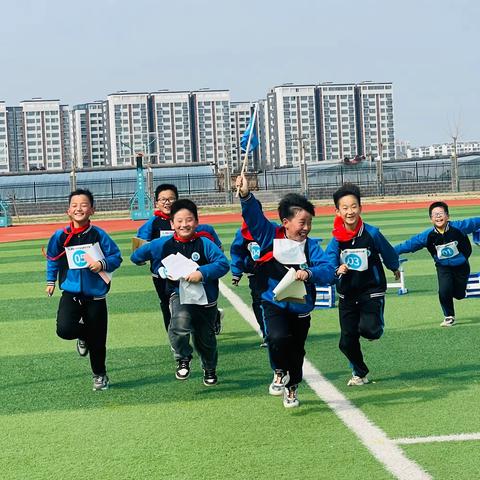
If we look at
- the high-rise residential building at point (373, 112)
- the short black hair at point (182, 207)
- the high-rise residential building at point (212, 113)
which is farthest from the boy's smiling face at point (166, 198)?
the high-rise residential building at point (373, 112)

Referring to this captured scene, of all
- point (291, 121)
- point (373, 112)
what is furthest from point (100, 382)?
point (373, 112)

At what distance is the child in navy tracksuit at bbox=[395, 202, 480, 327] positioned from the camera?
9.73 m

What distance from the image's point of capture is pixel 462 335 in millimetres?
9414

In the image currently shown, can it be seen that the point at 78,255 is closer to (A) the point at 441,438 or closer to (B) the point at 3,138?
(A) the point at 441,438

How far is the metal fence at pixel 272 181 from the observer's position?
58.8m

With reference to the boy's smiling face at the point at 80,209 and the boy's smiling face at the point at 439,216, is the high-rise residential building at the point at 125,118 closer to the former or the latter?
the boy's smiling face at the point at 439,216

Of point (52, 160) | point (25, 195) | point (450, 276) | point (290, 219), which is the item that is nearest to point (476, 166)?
point (25, 195)

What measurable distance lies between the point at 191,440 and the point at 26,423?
140cm

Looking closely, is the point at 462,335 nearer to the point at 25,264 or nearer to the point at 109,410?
the point at 109,410

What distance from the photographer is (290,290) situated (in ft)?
20.6

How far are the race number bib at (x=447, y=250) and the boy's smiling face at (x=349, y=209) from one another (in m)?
3.02

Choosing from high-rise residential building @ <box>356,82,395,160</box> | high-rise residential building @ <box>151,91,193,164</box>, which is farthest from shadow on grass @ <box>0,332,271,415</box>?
high-rise residential building @ <box>356,82,395,160</box>

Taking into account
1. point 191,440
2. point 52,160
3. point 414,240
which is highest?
point 52,160

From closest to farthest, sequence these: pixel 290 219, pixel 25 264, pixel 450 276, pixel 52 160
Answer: pixel 290 219 < pixel 450 276 < pixel 25 264 < pixel 52 160
